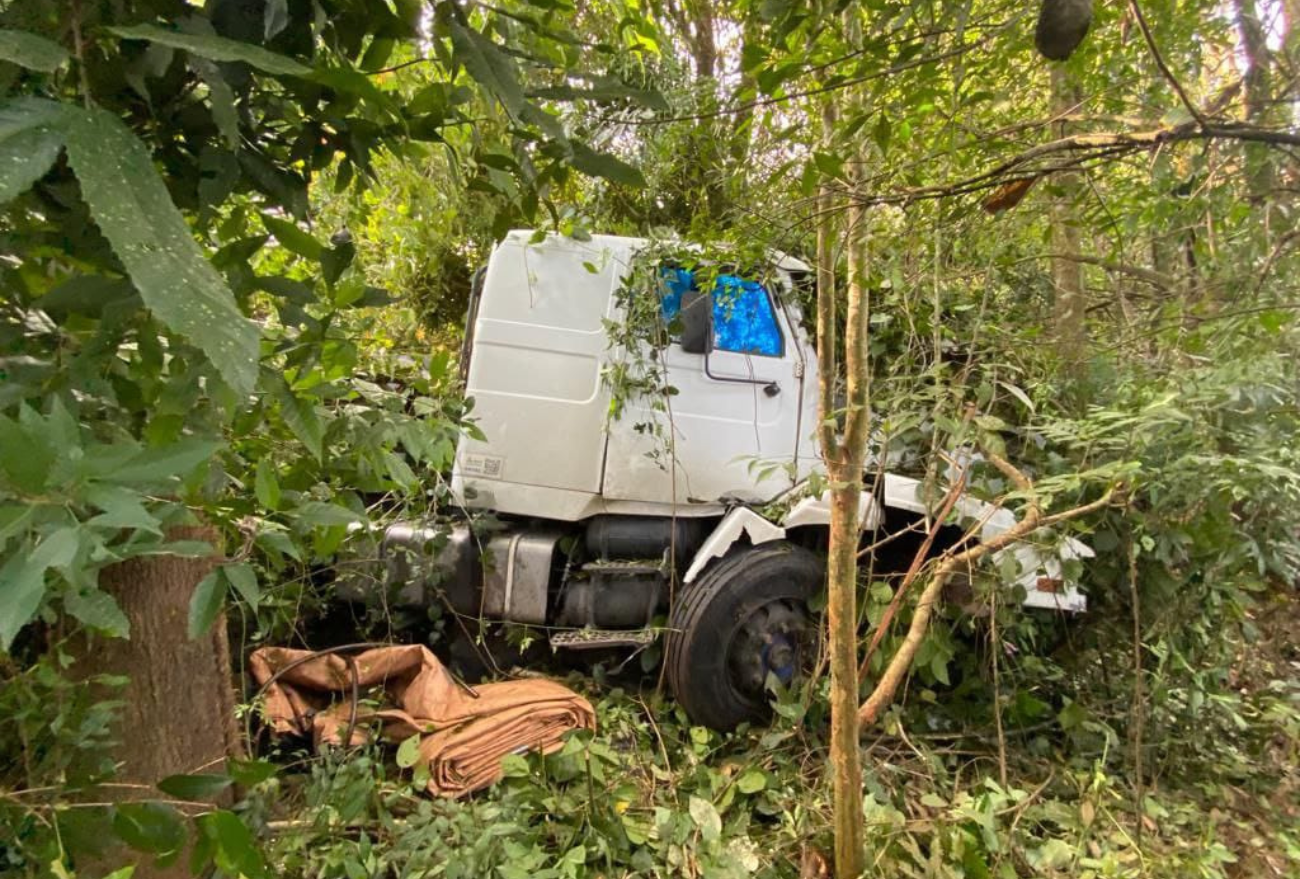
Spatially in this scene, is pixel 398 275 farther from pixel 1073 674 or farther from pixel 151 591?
pixel 1073 674

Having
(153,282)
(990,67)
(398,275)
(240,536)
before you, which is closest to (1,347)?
(153,282)

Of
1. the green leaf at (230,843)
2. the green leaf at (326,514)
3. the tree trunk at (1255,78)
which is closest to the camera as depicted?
the green leaf at (230,843)

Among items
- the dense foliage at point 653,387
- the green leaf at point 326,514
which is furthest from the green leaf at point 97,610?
the green leaf at point 326,514

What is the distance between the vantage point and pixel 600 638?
2.94m

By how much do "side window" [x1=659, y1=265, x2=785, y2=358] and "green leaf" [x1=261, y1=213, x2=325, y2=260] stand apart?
2261mm

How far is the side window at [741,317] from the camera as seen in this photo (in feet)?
9.82

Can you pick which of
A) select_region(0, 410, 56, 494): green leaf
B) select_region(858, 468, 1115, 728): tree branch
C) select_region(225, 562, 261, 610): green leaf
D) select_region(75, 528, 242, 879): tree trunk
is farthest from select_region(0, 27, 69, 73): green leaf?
select_region(858, 468, 1115, 728): tree branch

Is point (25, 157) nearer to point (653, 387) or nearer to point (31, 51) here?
point (31, 51)

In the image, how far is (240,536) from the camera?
1.36 metres

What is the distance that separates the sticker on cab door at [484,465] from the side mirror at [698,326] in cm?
101

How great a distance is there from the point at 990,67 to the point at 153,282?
1308mm

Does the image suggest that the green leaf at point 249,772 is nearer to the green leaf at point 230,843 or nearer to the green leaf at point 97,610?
the green leaf at point 230,843

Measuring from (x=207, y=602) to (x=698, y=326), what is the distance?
95.8 inches

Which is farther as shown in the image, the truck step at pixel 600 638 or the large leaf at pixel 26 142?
the truck step at pixel 600 638
